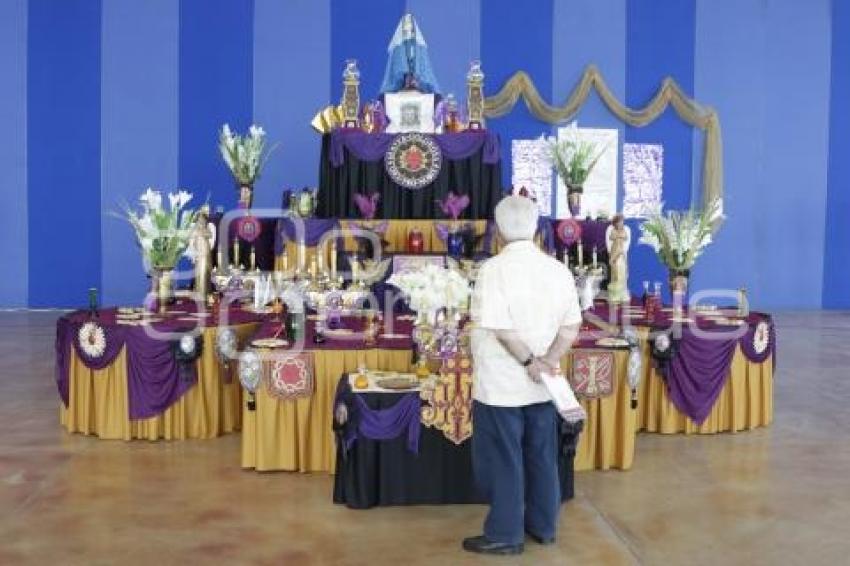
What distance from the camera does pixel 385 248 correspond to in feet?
27.0

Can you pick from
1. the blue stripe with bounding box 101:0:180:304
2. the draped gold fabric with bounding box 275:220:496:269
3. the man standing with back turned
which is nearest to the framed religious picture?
the draped gold fabric with bounding box 275:220:496:269

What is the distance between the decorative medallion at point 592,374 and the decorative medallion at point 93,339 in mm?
2827

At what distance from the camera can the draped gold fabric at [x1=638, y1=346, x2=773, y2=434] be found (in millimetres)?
6113

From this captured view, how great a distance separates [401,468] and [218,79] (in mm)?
9046

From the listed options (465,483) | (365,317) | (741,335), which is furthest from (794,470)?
(365,317)

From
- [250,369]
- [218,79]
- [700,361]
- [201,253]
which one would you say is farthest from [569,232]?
[218,79]

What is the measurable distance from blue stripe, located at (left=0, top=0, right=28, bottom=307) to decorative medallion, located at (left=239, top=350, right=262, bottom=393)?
8690 mm

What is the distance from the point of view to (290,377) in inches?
195

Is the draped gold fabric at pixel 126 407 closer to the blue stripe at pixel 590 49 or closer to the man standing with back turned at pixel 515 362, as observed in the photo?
the man standing with back turned at pixel 515 362

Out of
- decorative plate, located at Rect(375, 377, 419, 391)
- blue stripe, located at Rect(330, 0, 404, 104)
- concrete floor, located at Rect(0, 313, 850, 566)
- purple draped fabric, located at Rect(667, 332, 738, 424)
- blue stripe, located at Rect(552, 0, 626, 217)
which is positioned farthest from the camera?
blue stripe, located at Rect(552, 0, 626, 217)

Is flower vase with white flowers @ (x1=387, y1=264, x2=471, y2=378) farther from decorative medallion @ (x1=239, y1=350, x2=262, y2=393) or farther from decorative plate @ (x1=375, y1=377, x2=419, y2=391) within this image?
decorative medallion @ (x1=239, y1=350, x2=262, y2=393)

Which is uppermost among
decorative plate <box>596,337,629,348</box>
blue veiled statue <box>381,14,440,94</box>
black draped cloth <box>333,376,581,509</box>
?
blue veiled statue <box>381,14,440,94</box>

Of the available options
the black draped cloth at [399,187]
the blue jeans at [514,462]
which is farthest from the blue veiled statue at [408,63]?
the blue jeans at [514,462]

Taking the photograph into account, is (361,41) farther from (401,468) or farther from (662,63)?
(401,468)
